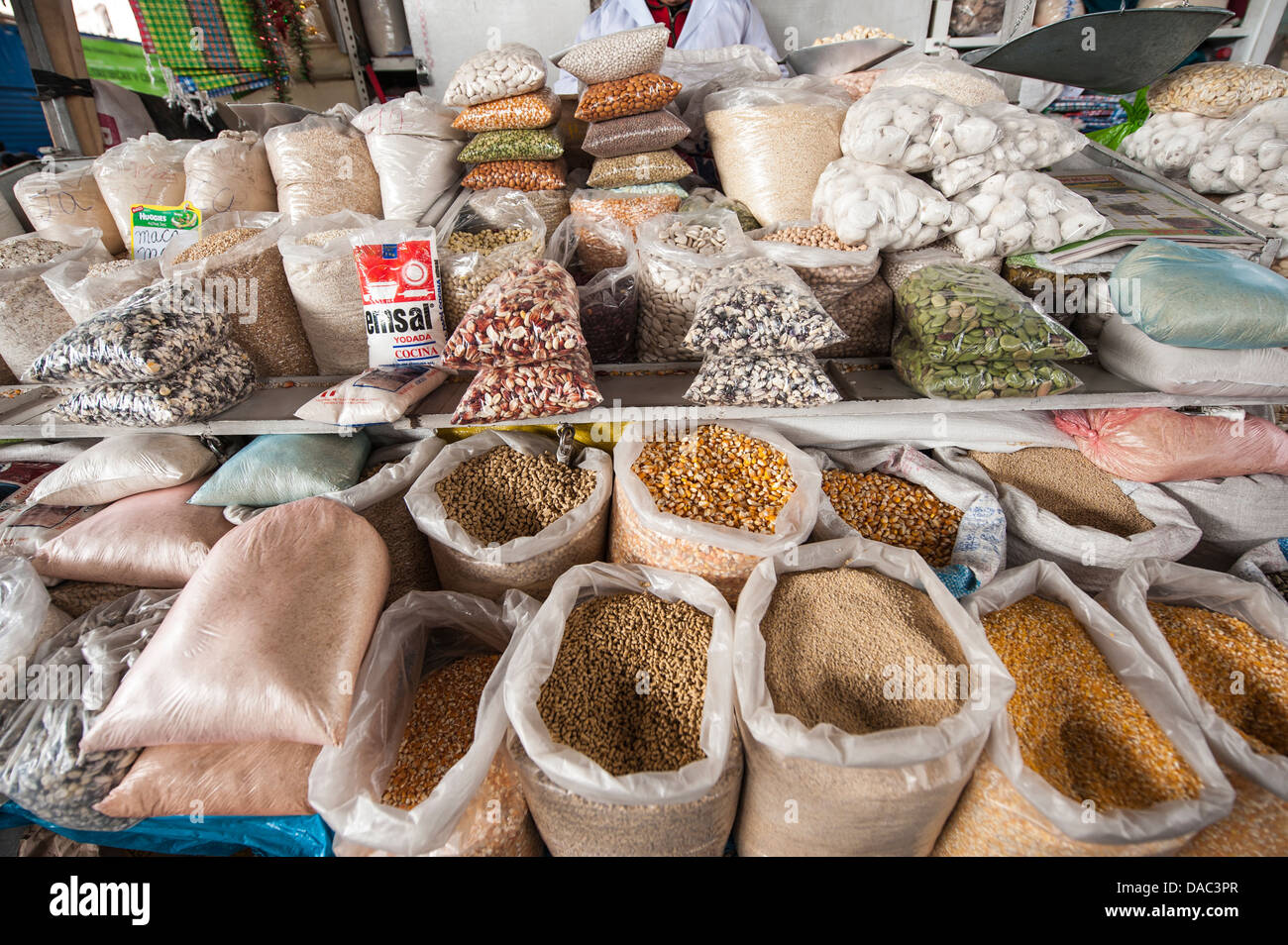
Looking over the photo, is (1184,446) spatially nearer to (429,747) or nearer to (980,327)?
(980,327)

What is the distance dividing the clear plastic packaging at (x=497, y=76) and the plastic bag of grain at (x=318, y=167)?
349mm

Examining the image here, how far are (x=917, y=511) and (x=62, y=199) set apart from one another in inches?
103

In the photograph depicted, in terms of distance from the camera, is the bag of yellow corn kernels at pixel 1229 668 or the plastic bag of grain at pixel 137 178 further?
the plastic bag of grain at pixel 137 178

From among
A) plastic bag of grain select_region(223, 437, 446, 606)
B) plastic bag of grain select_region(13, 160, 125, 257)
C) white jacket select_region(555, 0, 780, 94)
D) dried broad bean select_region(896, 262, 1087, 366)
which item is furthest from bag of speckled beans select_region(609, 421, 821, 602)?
white jacket select_region(555, 0, 780, 94)

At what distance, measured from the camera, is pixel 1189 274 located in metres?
1.12

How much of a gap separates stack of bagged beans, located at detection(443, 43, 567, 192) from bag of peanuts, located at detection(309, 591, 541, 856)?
1.21 meters

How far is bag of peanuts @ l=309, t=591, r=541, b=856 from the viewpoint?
0.86 m

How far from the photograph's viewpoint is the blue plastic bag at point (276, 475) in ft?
4.14

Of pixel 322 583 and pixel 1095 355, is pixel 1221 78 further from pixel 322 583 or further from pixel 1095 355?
pixel 322 583

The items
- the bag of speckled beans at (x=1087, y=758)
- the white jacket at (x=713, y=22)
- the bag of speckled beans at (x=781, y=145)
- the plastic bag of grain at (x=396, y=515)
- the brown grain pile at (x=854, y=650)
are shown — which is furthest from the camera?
the white jacket at (x=713, y=22)

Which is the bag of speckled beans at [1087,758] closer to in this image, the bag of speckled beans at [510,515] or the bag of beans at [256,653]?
the bag of speckled beans at [510,515]

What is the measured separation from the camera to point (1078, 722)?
3.10 ft

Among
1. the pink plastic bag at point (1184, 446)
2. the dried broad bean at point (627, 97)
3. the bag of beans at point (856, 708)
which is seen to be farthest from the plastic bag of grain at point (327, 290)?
the pink plastic bag at point (1184, 446)

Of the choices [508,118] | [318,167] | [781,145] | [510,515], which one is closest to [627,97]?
[508,118]
